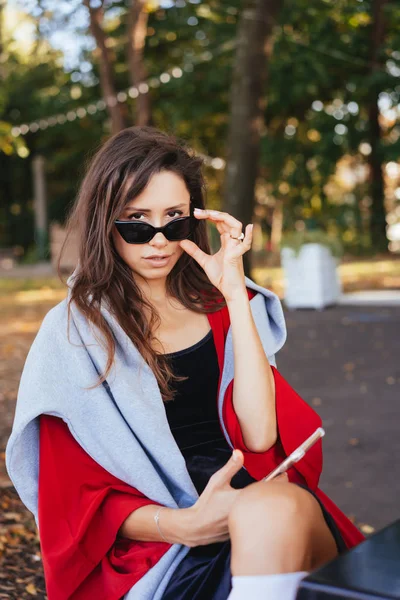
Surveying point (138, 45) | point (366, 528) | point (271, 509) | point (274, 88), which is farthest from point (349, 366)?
point (274, 88)

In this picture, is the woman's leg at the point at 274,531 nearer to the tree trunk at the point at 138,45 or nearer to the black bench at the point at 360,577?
the black bench at the point at 360,577

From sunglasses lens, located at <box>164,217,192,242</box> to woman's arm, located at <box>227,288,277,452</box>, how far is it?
0.77 ft

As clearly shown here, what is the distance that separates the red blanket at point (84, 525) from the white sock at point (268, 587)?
0.34 m

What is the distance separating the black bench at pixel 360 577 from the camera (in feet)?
4.12

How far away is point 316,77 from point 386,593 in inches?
833

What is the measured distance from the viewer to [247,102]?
1112 centimetres

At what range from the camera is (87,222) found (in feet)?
7.40

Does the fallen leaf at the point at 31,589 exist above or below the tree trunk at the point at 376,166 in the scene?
below

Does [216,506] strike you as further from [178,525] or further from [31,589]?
[31,589]

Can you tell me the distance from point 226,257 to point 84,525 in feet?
2.47

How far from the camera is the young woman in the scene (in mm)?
A: 1905

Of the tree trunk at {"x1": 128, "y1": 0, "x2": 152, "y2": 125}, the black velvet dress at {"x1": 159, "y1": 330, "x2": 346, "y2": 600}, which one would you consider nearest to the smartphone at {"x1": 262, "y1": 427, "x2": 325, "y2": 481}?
the black velvet dress at {"x1": 159, "y1": 330, "x2": 346, "y2": 600}

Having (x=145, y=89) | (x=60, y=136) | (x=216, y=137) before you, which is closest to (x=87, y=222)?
(x=145, y=89)

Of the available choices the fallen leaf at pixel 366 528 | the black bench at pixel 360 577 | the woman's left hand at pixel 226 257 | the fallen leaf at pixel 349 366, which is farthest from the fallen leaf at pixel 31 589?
the fallen leaf at pixel 349 366
